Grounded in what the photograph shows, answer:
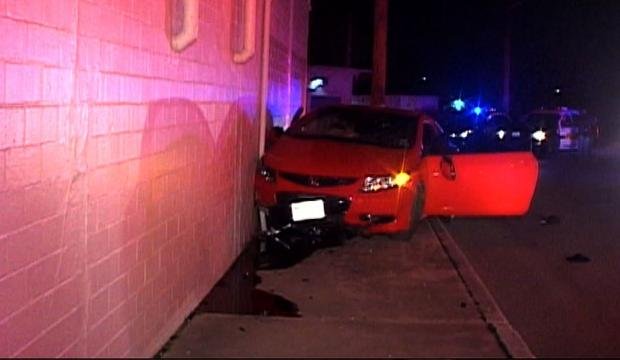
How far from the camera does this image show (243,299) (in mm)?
8023

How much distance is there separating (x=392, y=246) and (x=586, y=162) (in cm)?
1915

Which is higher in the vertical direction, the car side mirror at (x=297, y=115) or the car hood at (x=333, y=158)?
the car side mirror at (x=297, y=115)

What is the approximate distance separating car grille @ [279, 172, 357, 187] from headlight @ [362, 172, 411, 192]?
0.16 m

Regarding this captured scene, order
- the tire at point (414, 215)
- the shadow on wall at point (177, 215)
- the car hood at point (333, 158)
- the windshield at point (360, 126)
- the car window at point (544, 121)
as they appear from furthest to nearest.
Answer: the car window at point (544, 121) → the windshield at point (360, 126) → the tire at point (414, 215) → the car hood at point (333, 158) → the shadow on wall at point (177, 215)

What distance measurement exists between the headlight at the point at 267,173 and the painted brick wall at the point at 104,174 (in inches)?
89.0

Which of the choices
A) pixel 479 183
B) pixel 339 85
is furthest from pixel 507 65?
pixel 479 183

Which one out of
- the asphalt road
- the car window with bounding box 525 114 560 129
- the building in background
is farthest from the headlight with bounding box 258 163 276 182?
the building in background

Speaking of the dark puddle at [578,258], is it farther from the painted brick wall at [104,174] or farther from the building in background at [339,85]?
the building in background at [339,85]

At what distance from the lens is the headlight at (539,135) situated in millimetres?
30581

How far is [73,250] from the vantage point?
4613mm

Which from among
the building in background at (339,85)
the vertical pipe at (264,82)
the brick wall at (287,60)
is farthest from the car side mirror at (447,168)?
the building in background at (339,85)

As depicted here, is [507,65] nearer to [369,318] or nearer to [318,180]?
[318,180]

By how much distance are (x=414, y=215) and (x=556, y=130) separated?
70.4 feet

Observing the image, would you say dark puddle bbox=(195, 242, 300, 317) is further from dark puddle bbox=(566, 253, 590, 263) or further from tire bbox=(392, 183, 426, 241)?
dark puddle bbox=(566, 253, 590, 263)
